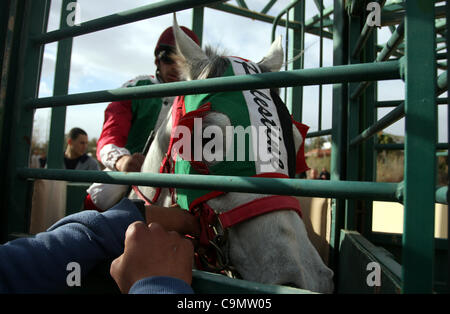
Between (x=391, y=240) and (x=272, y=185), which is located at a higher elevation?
(x=272, y=185)

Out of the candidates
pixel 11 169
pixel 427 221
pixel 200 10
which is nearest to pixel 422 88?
pixel 427 221

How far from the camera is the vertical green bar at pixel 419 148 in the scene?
1.72ft

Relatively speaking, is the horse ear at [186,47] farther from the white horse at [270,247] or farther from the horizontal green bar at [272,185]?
the horizontal green bar at [272,185]

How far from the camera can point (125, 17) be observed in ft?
3.41

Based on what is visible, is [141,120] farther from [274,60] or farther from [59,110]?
[274,60]

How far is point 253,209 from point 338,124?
0.79m

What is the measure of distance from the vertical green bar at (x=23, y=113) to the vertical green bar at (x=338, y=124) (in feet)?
4.17

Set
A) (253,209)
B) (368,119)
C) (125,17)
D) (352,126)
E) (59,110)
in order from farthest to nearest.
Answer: (59,110)
(368,119)
(352,126)
(125,17)
(253,209)

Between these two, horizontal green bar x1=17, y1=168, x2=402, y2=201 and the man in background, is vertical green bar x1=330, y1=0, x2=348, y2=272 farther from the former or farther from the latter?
the man in background

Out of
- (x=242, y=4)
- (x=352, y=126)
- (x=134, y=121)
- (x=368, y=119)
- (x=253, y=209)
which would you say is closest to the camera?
(x=253, y=209)

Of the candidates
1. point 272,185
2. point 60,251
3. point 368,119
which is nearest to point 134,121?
point 368,119

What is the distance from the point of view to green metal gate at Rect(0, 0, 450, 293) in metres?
0.54

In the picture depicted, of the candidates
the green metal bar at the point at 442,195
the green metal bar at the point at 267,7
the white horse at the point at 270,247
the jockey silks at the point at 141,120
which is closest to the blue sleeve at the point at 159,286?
the white horse at the point at 270,247
